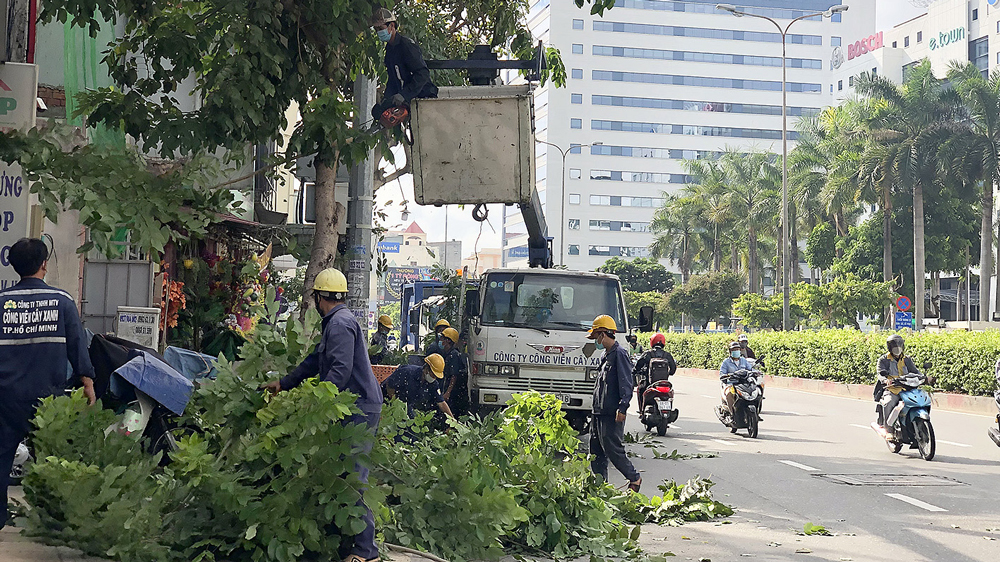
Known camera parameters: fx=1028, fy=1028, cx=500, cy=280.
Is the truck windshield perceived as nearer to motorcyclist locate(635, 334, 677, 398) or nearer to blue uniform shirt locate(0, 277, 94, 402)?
motorcyclist locate(635, 334, 677, 398)

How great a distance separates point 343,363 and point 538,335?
25.6 ft

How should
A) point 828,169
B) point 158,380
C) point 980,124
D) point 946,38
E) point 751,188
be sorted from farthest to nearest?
point 946,38 < point 751,188 < point 828,169 < point 980,124 < point 158,380

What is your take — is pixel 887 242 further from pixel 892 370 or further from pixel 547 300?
pixel 547 300

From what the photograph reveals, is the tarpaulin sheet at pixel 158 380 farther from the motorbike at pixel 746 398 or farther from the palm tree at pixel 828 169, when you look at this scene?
the palm tree at pixel 828 169

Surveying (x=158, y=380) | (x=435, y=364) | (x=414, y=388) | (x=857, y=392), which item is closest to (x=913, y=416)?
(x=435, y=364)

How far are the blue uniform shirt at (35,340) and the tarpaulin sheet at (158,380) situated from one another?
4.64 feet

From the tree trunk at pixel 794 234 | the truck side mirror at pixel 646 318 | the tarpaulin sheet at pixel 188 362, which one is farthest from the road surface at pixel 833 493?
the tree trunk at pixel 794 234

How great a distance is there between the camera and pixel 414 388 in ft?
30.6

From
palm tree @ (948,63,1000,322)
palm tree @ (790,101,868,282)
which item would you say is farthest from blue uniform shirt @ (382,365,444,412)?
palm tree @ (948,63,1000,322)

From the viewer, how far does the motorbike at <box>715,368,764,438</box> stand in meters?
15.2

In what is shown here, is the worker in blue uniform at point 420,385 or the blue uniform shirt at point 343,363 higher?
the blue uniform shirt at point 343,363

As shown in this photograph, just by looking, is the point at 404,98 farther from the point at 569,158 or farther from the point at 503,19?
the point at 569,158

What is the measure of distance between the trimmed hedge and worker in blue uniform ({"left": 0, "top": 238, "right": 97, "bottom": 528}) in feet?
64.7

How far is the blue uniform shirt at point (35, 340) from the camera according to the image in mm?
5594
